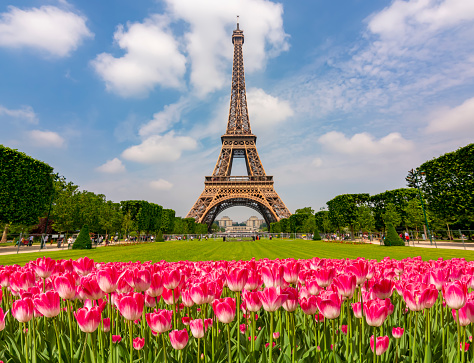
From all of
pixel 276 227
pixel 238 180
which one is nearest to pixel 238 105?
pixel 238 180

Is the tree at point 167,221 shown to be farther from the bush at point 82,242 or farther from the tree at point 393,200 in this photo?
the tree at point 393,200

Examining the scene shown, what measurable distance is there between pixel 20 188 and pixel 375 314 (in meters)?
31.7

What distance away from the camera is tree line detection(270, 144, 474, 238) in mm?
24688

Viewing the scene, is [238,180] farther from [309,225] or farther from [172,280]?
[172,280]

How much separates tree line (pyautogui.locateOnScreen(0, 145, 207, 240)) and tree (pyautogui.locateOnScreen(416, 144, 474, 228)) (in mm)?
40432

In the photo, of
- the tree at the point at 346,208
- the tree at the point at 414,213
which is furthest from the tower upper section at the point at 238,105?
the tree at the point at 414,213

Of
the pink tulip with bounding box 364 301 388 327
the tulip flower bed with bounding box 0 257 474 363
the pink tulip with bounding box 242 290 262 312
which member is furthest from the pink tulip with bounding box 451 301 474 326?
the pink tulip with bounding box 242 290 262 312

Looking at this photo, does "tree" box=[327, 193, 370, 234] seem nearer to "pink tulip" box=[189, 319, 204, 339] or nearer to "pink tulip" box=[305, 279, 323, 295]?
"pink tulip" box=[305, 279, 323, 295]

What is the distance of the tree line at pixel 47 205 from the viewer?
2403 cm

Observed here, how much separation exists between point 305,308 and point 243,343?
0.62 metres

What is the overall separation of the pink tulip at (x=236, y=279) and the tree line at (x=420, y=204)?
98.7ft

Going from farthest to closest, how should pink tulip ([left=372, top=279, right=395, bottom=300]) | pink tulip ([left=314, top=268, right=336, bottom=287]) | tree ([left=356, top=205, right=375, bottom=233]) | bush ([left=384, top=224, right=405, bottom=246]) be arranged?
tree ([left=356, top=205, right=375, bottom=233])
bush ([left=384, top=224, right=405, bottom=246])
pink tulip ([left=314, top=268, right=336, bottom=287])
pink tulip ([left=372, top=279, right=395, bottom=300])

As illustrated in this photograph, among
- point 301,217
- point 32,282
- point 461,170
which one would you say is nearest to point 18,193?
point 32,282

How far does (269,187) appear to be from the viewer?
5453 cm
